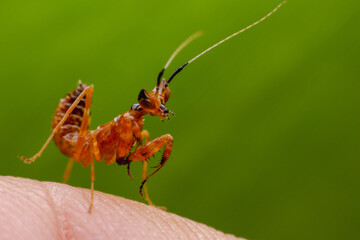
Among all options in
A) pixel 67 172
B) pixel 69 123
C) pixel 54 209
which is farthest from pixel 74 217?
pixel 67 172

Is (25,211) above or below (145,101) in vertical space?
below

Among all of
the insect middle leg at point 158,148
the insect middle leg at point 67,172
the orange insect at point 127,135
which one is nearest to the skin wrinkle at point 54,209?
the orange insect at point 127,135

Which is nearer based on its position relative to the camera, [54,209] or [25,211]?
[25,211]

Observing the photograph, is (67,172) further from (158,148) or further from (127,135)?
(158,148)

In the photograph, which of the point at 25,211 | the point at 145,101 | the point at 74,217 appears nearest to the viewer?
the point at 25,211

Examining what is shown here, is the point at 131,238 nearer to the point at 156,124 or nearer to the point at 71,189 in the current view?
the point at 71,189

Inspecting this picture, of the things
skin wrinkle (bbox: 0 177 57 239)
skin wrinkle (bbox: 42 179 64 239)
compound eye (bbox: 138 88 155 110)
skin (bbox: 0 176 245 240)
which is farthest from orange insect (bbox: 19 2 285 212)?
skin wrinkle (bbox: 0 177 57 239)

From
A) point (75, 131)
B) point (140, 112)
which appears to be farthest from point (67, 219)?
point (75, 131)
